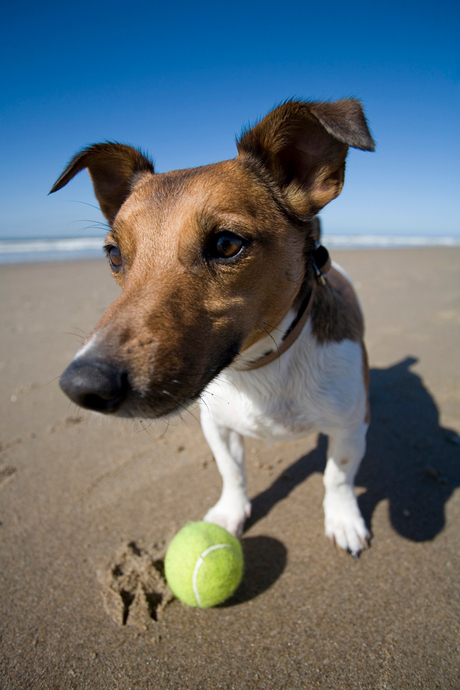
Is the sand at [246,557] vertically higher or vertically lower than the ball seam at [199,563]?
lower

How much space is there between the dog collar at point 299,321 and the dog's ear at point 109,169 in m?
1.32

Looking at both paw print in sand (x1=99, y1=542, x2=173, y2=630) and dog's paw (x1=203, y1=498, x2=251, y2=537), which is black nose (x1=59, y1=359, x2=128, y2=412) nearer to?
paw print in sand (x1=99, y1=542, x2=173, y2=630)

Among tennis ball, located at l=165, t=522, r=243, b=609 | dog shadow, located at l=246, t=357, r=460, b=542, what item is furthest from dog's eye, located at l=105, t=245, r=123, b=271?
dog shadow, located at l=246, t=357, r=460, b=542

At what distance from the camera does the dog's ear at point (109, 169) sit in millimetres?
2312

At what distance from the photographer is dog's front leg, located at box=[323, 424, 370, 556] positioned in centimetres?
230

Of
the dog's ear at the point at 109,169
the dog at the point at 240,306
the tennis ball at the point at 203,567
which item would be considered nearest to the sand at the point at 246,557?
the tennis ball at the point at 203,567

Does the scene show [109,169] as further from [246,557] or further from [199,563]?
[246,557]

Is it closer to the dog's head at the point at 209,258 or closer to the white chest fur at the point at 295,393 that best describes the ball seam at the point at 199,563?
the white chest fur at the point at 295,393

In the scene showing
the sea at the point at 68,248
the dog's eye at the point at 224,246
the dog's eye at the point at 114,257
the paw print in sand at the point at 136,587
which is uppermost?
the dog's eye at the point at 224,246

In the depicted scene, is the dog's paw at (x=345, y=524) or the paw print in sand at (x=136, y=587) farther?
the dog's paw at (x=345, y=524)

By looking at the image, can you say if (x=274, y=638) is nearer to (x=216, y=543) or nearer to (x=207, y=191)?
(x=216, y=543)

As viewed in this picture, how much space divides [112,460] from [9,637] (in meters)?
1.37

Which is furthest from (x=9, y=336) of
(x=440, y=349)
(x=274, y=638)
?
(x=440, y=349)

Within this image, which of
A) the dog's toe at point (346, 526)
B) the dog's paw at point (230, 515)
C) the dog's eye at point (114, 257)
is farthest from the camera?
the dog's paw at point (230, 515)
